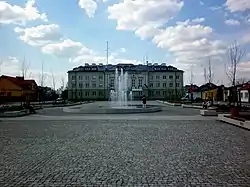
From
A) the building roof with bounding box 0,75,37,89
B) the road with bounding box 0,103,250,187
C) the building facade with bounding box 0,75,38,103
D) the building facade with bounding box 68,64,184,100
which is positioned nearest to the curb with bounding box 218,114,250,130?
the road with bounding box 0,103,250,187

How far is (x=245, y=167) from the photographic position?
310 inches

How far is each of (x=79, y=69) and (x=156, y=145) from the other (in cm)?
9908

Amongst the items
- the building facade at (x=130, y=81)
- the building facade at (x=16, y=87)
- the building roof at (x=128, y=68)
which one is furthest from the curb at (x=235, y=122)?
the building roof at (x=128, y=68)

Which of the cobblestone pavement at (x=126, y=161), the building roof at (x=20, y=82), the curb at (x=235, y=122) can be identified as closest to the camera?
the cobblestone pavement at (x=126, y=161)

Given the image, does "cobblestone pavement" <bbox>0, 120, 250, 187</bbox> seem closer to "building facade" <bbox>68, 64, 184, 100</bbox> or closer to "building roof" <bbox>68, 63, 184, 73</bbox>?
"building facade" <bbox>68, 64, 184, 100</bbox>

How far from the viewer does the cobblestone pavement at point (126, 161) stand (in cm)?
676

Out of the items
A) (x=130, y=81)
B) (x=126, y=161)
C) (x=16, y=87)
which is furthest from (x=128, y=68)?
(x=126, y=161)

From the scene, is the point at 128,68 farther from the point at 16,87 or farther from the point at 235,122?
the point at 235,122

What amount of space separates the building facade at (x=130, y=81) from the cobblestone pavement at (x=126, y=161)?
92697 millimetres

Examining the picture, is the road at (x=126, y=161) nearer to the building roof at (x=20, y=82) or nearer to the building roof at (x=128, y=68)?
the building roof at (x=20, y=82)

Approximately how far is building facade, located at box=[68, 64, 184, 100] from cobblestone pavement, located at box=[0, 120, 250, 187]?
92697 millimetres

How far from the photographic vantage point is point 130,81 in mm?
105438

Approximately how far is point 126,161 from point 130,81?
9700 cm

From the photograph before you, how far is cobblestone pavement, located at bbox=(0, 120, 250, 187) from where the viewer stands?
6762 mm
